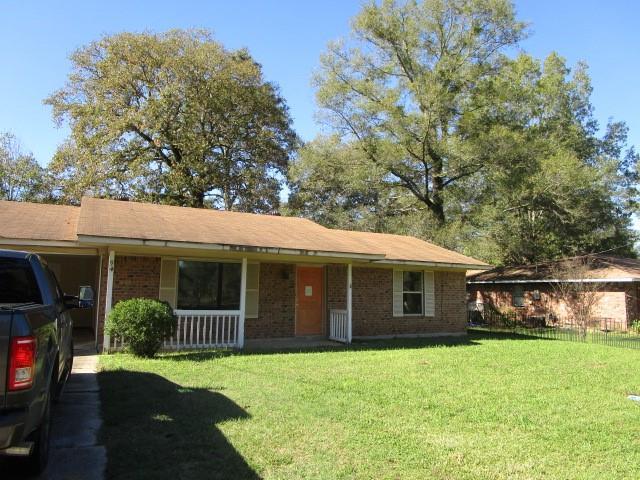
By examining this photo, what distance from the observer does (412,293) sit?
55.0ft

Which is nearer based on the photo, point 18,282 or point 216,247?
point 18,282

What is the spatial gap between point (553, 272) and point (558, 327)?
2679mm

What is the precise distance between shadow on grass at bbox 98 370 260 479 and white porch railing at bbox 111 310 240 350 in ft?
12.6

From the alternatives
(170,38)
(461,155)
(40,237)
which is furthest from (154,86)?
(40,237)

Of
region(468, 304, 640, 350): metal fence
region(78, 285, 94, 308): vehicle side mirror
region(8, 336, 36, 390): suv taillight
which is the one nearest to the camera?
region(8, 336, 36, 390): suv taillight

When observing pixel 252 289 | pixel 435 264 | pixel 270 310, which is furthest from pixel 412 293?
pixel 252 289

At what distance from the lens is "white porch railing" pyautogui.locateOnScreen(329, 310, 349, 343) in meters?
14.1

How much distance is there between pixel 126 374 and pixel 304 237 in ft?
22.3

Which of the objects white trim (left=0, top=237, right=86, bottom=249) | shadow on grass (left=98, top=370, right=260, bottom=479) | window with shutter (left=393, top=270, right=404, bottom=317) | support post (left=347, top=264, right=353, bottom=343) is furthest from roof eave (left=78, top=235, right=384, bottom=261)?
shadow on grass (left=98, top=370, right=260, bottom=479)

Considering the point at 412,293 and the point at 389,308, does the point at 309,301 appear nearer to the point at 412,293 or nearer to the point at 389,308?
the point at 389,308

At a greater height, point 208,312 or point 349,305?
point 349,305

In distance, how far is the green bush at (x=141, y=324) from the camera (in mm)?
9906

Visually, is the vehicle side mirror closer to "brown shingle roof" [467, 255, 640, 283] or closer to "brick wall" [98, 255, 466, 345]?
"brick wall" [98, 255, 466, 345]

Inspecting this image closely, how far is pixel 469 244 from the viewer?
26.1 m
